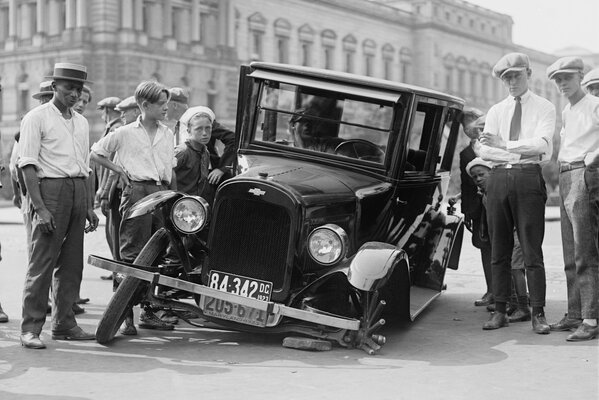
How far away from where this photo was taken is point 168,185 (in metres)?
7.95

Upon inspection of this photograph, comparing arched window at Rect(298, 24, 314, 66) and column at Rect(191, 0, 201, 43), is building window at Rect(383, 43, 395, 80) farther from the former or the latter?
column at Rect(191, 0, 201, 43)

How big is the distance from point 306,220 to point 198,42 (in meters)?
55.1

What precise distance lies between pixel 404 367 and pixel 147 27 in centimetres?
5394

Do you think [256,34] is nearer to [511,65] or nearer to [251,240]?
[511,65]

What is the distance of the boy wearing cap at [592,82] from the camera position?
7566mm

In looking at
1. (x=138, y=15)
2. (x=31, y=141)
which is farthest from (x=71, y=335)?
(x=138, y=15)

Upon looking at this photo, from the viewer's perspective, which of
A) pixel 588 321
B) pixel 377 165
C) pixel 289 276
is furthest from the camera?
pixel 377 165

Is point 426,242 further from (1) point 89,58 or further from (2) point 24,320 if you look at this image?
Result: (1) point 89,58

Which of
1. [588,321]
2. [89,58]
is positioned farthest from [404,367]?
[89,58]

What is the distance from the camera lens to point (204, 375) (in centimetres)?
599

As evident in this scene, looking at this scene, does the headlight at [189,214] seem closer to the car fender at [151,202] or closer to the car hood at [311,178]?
the car fender at [151,202]

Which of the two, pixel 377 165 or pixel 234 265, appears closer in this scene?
pixel 234 265

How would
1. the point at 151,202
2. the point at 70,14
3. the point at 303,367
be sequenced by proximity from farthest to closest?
the point at 70,14
the point at 151,202
the point at 303,367

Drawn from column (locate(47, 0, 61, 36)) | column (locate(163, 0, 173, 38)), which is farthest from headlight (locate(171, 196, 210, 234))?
column (locate(163, 0, 173, 38))
